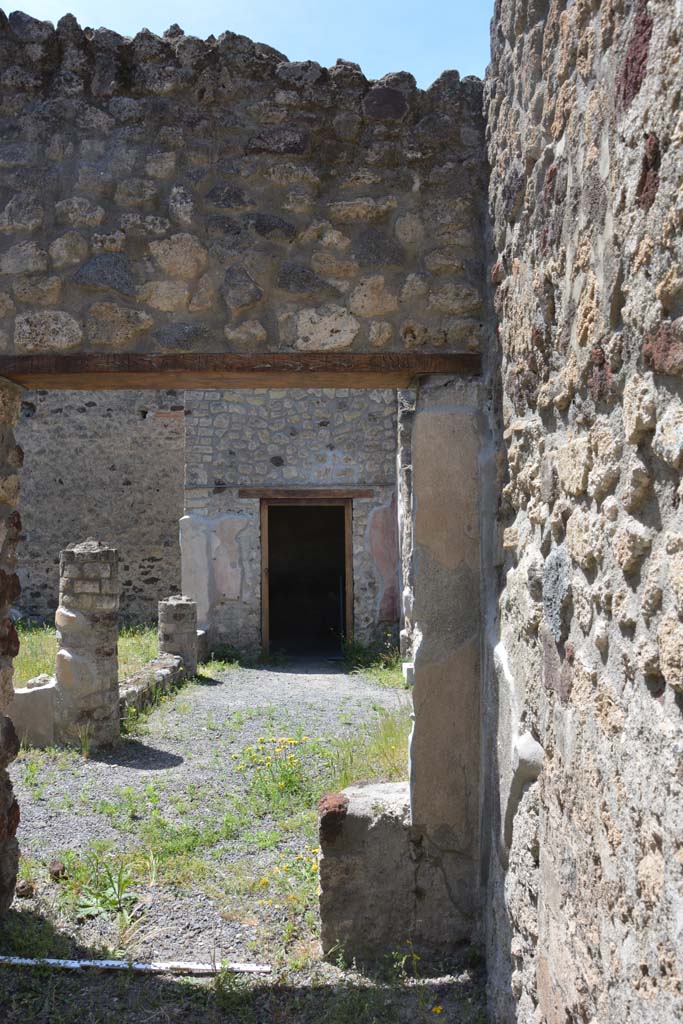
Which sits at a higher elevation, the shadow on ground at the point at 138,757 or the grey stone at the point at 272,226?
the grey stone at the point at 272,226

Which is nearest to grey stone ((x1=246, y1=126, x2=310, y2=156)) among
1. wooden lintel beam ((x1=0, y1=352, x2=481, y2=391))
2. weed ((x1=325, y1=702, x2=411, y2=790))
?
wooden lintel beam ((x1=0, y1=352, x2=481, y2=391))

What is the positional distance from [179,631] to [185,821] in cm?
476

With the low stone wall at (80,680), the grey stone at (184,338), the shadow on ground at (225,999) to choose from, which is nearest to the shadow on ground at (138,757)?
the low stone wall at (80,680)

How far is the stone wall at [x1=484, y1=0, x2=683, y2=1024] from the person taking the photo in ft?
4.44

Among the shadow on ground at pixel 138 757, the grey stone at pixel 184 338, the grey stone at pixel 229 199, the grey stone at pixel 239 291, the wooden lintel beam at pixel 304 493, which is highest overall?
the grey stone at pixel 229 199

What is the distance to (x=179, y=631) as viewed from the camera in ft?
31.8

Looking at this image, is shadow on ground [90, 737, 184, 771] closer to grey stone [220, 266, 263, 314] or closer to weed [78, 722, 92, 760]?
weed [78, 722, 92, 760]

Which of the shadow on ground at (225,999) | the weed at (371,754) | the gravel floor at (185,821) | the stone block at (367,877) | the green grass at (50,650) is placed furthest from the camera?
the green grass at (50,650)

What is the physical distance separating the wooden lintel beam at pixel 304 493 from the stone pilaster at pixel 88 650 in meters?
4.12

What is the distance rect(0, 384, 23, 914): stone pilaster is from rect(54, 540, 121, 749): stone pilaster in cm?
327

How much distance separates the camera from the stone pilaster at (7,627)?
3326 mm

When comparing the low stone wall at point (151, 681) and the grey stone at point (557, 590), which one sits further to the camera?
the low stone wall at point (151, 681)

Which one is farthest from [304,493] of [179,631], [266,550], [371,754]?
[371,754]

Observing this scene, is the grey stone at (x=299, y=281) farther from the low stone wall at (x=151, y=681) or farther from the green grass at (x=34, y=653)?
the low stone wall at (x=151, y=681)
